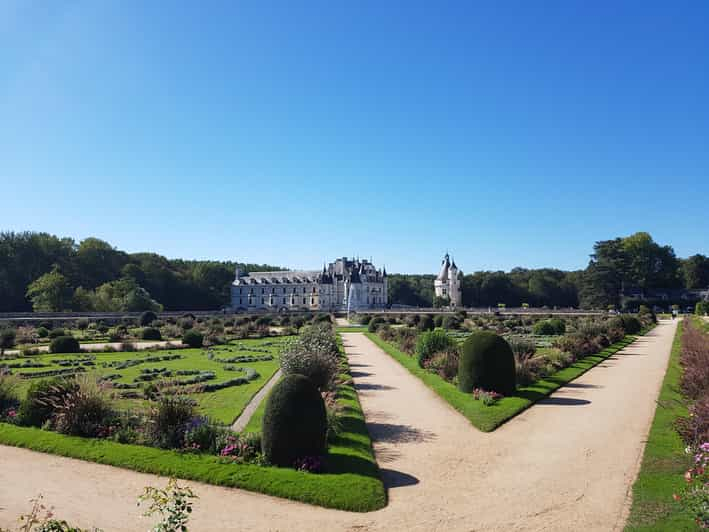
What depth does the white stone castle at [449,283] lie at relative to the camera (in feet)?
296

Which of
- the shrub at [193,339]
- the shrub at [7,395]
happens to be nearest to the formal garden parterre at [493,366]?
the shrub at [193,339]

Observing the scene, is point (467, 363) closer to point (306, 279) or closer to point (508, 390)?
point (508, 390)

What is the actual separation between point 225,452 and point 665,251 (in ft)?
306

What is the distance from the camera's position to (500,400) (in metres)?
13.8

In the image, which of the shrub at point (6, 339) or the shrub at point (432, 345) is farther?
the shrub at point (6, 339)

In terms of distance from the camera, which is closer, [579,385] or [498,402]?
[498,402]

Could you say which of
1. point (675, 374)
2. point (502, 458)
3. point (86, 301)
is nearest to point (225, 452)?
point (502, 458)

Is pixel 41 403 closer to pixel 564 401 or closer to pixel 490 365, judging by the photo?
pixel 490 365

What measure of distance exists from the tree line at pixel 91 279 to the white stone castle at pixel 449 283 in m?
37.5

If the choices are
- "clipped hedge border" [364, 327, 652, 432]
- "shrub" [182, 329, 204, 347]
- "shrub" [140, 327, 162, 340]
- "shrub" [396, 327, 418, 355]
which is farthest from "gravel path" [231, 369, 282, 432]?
"shrub" [140, 327, 162, 340]

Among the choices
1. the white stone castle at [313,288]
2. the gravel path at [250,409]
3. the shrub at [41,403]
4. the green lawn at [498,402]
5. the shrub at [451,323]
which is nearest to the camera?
the shrub at [41,403]

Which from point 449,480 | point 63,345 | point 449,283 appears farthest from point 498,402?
point 449,283

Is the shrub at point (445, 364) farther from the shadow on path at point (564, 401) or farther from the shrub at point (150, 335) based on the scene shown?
the shrub at point (150, 335)

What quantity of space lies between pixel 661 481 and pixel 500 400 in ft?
19.1
